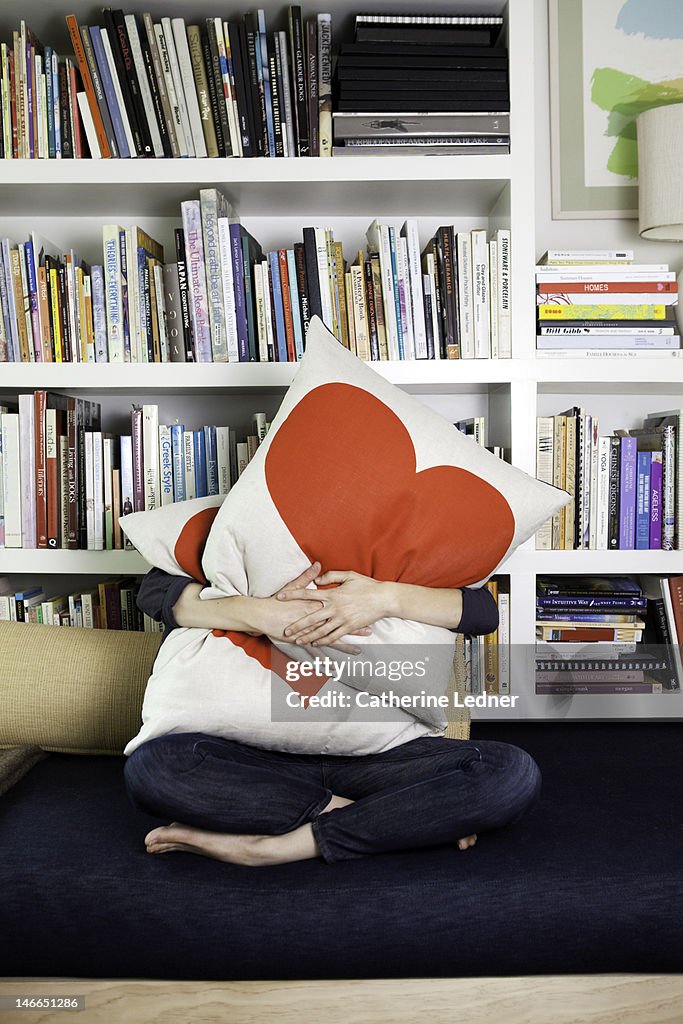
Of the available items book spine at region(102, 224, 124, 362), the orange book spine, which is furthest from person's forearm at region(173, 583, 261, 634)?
the orange book spine

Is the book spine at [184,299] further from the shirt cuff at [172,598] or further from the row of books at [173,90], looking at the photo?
the shirt cuff at [172,598]

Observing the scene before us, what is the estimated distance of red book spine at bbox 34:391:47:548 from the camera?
1886mm

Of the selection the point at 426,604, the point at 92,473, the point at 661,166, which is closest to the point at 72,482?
the point at 92,473

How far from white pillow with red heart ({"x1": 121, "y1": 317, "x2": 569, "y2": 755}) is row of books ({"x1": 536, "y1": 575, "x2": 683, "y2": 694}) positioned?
1.87 feet

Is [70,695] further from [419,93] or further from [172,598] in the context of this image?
[419,93]

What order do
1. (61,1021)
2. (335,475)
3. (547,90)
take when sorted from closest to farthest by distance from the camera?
(61,1021)
(335,475)
(547,90)

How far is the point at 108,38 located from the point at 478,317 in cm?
94

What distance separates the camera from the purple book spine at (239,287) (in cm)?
184

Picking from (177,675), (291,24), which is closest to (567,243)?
(291,24)

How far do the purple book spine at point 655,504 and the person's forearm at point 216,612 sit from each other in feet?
3.19

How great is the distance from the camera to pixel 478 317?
1.86 metres

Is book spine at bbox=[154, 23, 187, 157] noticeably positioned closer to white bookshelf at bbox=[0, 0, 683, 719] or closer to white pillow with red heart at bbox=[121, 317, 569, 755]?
white bookshelf at bbox=[0, 0, 683, 719]

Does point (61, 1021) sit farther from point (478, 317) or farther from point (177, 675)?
point (478, 317)

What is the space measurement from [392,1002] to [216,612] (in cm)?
59
